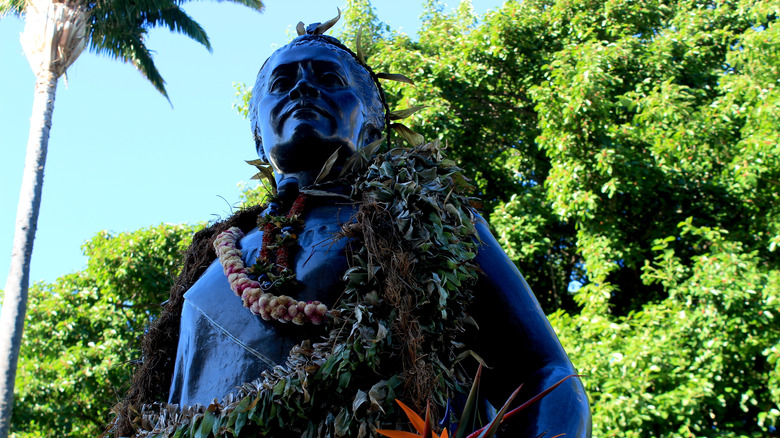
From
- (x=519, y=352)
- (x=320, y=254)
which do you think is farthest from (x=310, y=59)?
(x=519, y=352)

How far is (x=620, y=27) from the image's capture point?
1220 centimetres

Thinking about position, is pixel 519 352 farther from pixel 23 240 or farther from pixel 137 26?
pixel 137 26

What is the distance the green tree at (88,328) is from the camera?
11.3 m

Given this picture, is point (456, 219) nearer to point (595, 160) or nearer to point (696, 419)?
point (696, 419)

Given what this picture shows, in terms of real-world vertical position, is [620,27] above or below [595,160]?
above

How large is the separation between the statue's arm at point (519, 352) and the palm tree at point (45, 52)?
8230mm

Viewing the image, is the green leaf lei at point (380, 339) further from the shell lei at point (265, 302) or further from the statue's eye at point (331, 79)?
the statue's eye at point (331, 79)

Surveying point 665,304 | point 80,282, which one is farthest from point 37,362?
point 665,304

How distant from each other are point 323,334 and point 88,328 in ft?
35.8

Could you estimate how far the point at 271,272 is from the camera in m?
2.43

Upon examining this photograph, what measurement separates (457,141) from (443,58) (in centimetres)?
149

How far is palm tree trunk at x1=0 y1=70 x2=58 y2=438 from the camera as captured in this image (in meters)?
9.07

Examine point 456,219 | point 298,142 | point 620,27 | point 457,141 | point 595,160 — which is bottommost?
point 456,219

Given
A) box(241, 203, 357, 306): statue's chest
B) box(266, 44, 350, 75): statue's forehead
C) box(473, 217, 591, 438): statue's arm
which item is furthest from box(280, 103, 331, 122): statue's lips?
box(473, 217, 591, 438): statue's arm
